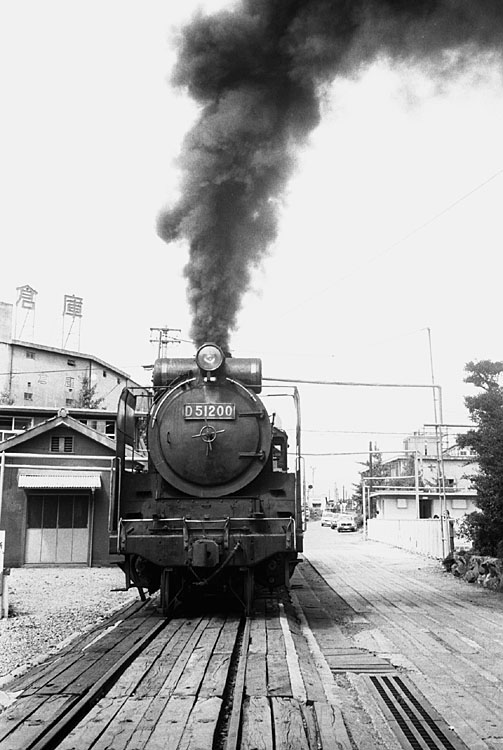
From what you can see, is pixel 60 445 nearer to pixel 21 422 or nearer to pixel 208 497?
pixel 208 497

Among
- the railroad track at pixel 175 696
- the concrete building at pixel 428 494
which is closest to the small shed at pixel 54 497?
the railroad track at pixel 175 696

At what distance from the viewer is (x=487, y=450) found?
1591cm

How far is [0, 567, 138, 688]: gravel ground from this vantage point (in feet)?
26.9

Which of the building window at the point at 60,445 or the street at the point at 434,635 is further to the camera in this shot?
the building window at the point at 60,445

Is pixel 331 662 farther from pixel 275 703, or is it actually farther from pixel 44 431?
pixel 44 431

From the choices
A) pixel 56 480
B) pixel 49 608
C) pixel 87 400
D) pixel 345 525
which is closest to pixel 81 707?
pixel 49 608

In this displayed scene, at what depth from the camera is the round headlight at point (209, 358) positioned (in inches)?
396

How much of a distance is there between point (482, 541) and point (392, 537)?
17.8 metres

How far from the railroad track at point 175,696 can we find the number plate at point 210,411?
2.78 m

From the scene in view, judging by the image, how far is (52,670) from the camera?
651 cm

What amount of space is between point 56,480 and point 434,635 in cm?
1327

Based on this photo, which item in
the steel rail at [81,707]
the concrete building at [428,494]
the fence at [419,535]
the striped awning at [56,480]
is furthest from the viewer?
the concrete building at [428,494]

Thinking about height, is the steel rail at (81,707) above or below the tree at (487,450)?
below

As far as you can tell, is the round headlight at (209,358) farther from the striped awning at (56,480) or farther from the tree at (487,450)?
the striped awning at (56,480)
